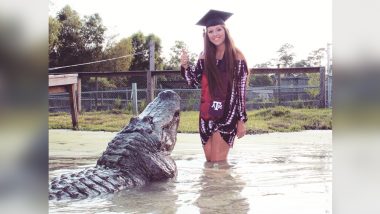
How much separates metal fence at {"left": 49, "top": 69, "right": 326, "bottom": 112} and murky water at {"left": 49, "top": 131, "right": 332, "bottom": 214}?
16.5 inches

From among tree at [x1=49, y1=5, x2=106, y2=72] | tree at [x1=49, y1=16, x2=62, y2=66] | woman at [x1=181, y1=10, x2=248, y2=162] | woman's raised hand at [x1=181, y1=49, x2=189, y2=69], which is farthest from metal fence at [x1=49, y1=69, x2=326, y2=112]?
woman's raised hand at [x1=181, y1=49, x2=189, y2=69]

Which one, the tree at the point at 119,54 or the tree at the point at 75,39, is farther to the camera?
the tree at the point at 119,54

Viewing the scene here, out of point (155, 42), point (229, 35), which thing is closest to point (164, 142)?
point (229, 35)

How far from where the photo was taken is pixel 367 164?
1.04m

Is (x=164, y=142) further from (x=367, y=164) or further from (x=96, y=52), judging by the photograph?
(x=367, y=164)

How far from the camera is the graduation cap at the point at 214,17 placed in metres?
2.30

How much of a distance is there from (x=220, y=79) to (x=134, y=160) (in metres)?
0.61

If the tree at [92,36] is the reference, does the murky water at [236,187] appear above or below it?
below

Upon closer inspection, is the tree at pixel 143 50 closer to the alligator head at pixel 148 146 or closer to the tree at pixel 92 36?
the tree at pixel 92 36

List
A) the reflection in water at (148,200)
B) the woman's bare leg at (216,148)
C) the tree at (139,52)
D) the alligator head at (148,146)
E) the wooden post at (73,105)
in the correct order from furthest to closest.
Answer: the tree at (139,52) < the wooden post at (73,105) < the woman's bare leg at (216,148) < the alligator head at (148,146) < the reflection in water at (148,200)

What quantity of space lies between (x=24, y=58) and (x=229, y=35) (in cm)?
160

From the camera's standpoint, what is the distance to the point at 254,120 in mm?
3793

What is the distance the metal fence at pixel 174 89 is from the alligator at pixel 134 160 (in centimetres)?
80

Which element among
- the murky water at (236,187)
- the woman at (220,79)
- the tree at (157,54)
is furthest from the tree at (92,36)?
the woman at (220,79)
